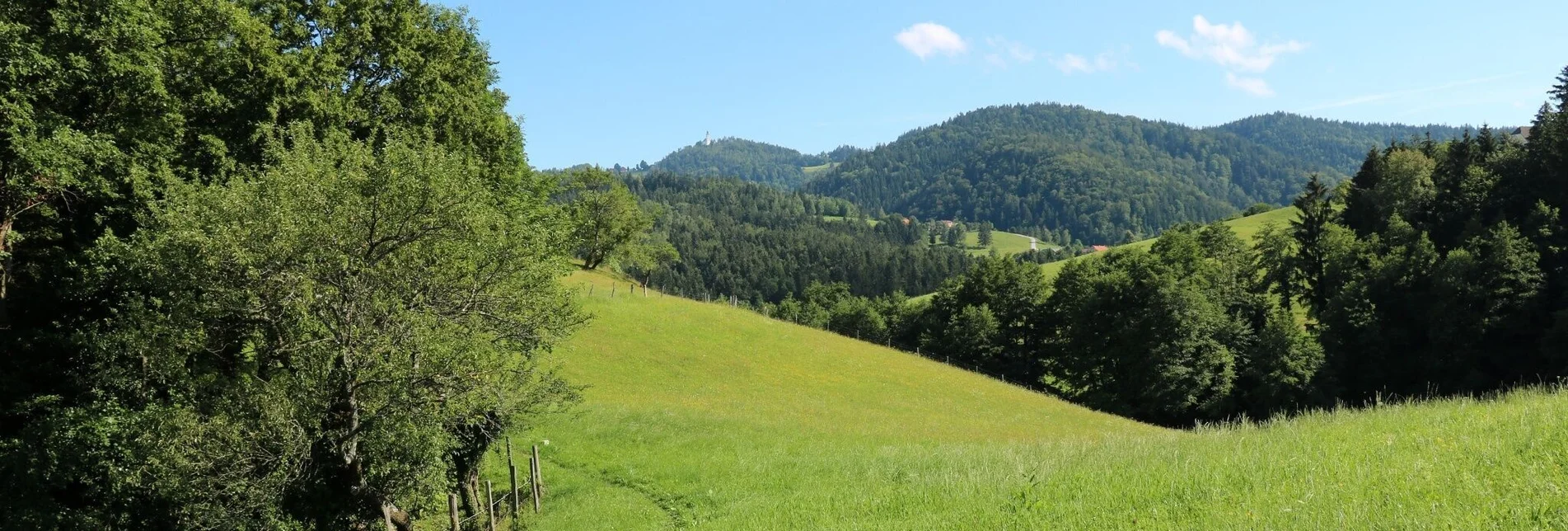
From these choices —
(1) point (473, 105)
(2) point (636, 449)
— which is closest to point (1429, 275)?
(2) point (636, 449)

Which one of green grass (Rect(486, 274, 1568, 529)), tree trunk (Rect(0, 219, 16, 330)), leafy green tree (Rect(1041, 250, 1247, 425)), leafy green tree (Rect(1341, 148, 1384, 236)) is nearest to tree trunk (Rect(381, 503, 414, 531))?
green grass (Rect(486, 274, 1568, 529))

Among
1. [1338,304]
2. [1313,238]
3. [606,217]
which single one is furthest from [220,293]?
[1313,238]

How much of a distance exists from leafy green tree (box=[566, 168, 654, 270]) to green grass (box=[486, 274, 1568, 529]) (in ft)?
96.4

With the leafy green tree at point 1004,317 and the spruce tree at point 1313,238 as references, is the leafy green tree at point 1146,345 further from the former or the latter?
the spruce tree at point 1313,238

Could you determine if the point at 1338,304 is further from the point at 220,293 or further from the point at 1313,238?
the point at 220,293

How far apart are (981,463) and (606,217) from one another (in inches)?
2487

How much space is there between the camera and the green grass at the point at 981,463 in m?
9.34

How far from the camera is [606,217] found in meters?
76.2

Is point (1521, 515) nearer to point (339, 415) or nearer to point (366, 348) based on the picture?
point (366, 348)

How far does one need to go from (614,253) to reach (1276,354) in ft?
190

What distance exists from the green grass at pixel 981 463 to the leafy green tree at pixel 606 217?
1157 inches

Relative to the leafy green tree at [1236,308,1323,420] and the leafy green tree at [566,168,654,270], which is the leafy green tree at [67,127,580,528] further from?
the leafy green tree at [1236,308,1323,420]

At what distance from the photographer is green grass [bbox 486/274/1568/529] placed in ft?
30.7

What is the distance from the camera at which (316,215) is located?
17.5 metres
